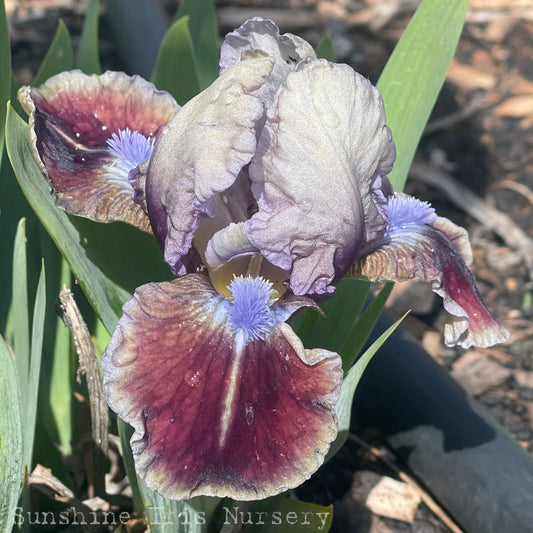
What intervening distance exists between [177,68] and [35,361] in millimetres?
653

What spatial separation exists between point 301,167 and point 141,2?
2.15m

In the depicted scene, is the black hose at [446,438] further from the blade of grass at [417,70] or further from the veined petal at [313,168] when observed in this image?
the veined petal at [313,168]

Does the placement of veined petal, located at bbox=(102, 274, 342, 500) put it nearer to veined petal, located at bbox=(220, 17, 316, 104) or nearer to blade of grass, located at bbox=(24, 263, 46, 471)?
blade of grass, located at bbox=(24, 263, 46, 471)

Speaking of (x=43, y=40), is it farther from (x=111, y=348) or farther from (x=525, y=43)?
(x=111, y=348)

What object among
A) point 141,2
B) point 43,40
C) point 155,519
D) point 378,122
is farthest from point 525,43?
point 155,519

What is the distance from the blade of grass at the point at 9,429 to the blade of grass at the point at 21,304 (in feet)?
0.38

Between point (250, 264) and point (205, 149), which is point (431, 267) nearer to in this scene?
point (250, 264)

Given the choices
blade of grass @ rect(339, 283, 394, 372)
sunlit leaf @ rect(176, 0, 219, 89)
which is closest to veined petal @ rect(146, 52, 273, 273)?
blade of grass @ rect(339, 283, 394, 372)

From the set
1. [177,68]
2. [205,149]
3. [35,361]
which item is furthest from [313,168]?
[177,68]

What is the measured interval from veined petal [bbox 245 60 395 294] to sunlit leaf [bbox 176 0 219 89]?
875 millimetres

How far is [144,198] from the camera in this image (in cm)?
102

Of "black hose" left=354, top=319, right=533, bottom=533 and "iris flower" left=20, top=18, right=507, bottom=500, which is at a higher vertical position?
"iris flower" left=20, top=18, right=507, bottom=500

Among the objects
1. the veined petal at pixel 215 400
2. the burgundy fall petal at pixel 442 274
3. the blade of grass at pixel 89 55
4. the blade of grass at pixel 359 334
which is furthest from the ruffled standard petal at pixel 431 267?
the blade of grass at pixel 89 55

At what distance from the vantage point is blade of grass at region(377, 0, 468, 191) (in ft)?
4.23
